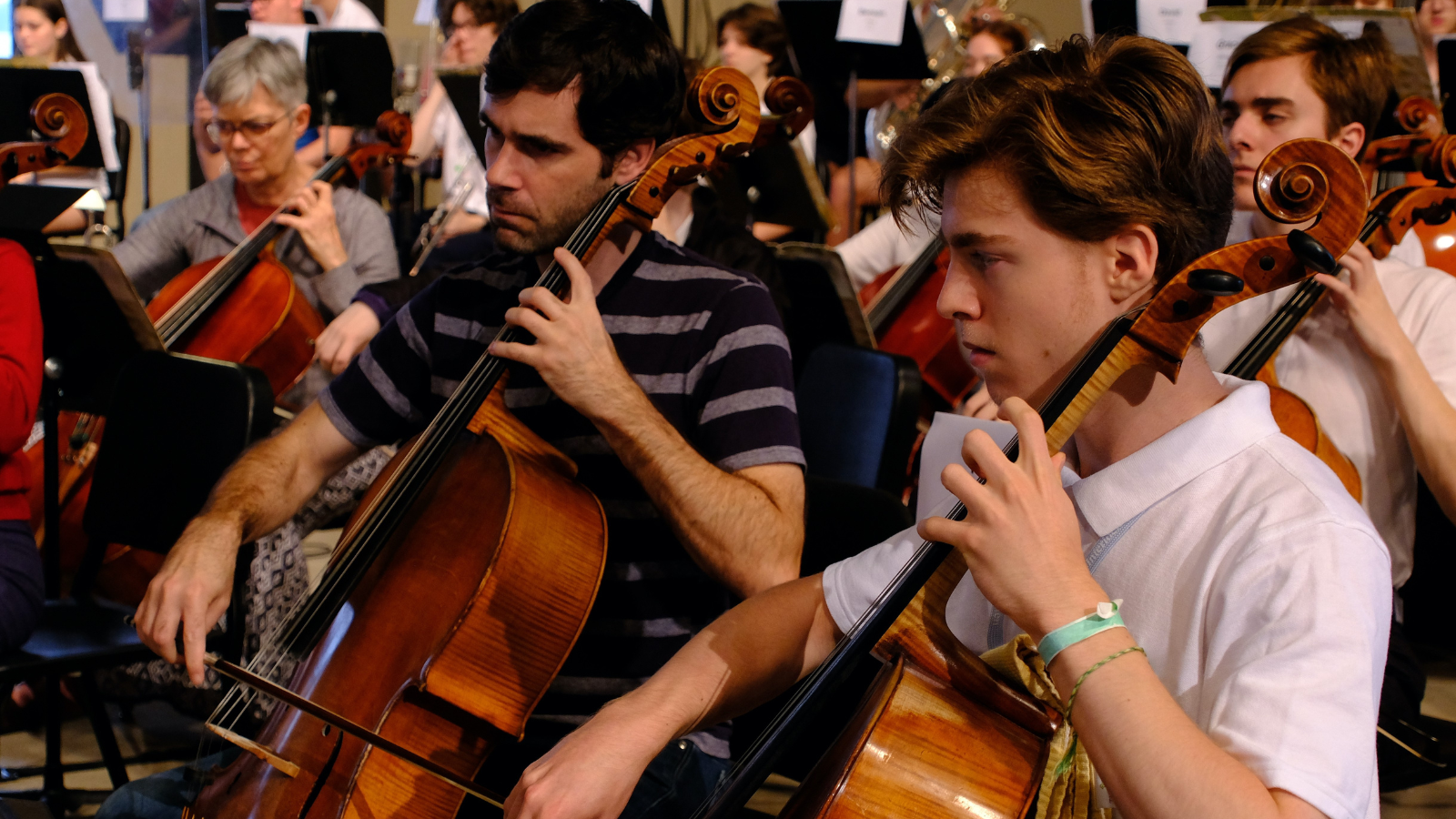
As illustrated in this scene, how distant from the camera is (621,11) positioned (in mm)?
1752

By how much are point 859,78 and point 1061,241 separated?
346cm

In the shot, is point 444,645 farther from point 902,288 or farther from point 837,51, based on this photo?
point 837,51

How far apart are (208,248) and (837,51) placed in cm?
218

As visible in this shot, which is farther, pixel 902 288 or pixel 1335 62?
pixel 902 288

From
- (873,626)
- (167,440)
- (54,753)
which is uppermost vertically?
(873,626)

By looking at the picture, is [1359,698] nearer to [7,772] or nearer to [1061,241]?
[1061,241]

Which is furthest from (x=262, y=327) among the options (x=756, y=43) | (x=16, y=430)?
(x=756, y=43)

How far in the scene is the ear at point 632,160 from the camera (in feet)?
5.75

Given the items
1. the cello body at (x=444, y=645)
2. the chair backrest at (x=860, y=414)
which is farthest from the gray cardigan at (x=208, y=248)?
the cello body at (x=444, y=645)

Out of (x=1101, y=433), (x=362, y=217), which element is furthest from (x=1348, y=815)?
(x=362, y=217)

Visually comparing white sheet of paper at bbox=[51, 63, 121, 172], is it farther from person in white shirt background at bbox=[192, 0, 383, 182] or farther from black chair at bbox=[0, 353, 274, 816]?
black chair at bbox=[0, 353, 274, 816]

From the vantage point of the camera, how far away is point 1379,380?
6.84 ft

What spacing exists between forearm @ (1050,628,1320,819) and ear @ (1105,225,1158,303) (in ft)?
1.11

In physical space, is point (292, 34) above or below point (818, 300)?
above
